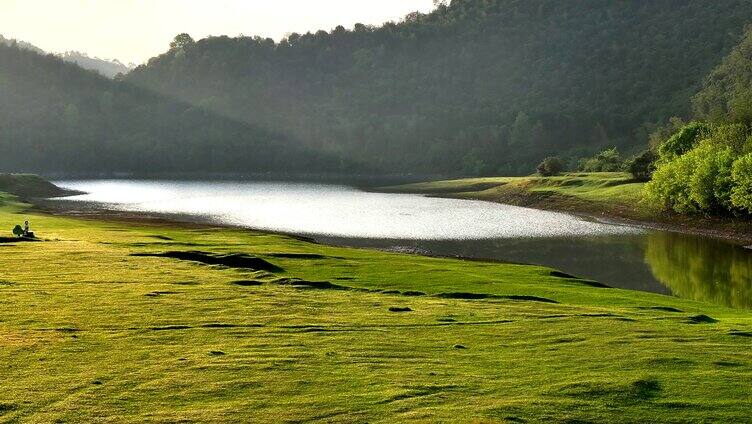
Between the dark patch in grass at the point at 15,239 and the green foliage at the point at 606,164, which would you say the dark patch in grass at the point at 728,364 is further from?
the green foliage at the point at 606,164

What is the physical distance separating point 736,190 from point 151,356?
82.9 m

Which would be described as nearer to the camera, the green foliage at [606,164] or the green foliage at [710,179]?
the green foliage at [710,179]

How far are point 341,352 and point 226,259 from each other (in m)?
26.2

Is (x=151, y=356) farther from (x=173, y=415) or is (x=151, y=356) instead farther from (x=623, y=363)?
(x=623, y=363)

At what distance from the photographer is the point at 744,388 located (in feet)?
66.2

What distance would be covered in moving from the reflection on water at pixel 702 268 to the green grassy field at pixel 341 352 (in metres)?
12.6

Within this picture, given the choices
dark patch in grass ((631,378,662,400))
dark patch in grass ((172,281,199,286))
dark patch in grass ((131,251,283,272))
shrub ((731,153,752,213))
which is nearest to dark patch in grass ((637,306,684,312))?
dark patch in grass ((631,378,662,400))

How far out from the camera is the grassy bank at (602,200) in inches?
3698

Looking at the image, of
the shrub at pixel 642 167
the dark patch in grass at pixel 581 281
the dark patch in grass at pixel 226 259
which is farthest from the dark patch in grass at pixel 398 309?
the shrub at pixel 642 167

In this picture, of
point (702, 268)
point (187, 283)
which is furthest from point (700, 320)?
point (702, 268)

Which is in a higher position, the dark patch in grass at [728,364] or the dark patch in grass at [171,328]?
the dark patch in grass at [728,364]

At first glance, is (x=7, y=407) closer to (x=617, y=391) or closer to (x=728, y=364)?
(x=617, y=391)

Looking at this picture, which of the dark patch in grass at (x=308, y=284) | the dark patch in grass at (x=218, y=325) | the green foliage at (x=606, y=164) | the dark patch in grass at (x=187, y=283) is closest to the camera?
the dark patch in grass at (x=218, y=325)

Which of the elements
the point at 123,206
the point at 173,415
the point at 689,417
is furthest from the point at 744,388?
the point at 123,206
